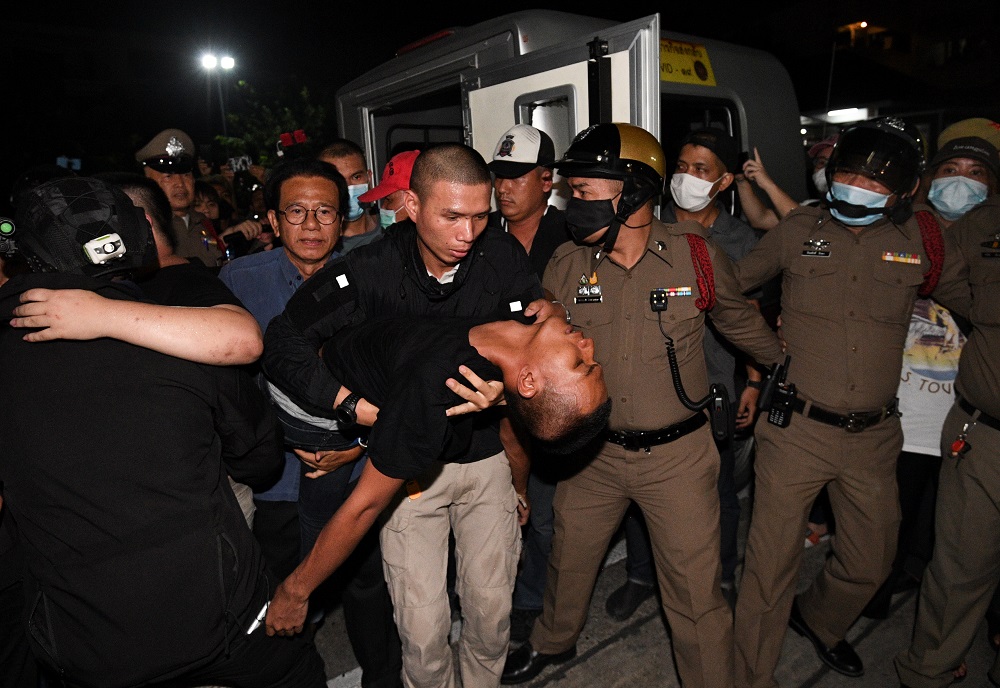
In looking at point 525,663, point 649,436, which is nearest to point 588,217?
point 649,436

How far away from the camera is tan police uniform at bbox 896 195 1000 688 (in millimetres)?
2648

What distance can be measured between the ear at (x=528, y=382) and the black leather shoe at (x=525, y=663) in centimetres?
163

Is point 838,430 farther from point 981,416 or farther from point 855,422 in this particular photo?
point 981,416

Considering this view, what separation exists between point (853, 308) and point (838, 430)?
20.4 inches

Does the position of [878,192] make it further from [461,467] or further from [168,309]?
[168,309]

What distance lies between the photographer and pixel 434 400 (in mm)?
1824

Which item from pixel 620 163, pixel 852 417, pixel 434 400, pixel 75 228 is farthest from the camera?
pixel 852 417

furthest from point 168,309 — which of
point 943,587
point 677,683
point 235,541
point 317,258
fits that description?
point 943,587

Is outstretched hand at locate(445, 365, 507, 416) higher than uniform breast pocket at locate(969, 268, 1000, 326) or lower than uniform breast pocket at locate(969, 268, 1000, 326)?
lower

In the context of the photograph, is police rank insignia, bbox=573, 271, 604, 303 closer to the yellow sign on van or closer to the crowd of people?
the crowd of people

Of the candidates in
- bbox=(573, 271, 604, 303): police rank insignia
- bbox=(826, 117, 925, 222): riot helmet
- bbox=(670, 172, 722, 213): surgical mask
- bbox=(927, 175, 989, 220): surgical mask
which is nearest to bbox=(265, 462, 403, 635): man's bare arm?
bbox=(573, 271, 604, 303): police rank insignia

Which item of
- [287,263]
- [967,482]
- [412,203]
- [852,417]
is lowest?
[967,482]

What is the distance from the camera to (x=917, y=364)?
10.2ft

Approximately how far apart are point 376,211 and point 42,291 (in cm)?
319
